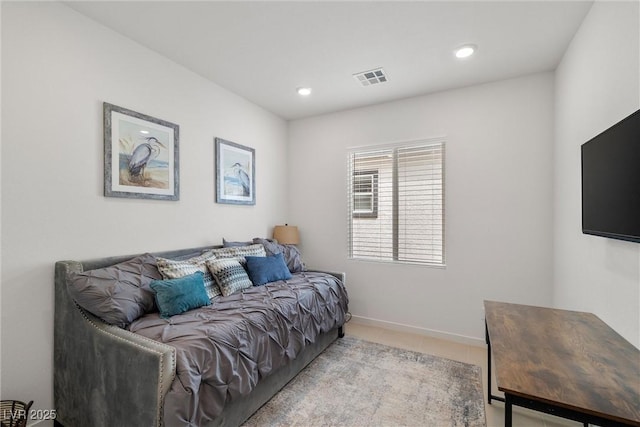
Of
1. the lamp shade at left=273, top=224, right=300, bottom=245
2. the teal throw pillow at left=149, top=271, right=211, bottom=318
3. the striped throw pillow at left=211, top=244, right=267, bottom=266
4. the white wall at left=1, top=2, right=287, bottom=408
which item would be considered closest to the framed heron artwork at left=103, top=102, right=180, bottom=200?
the white wall at left=1, top=2, right=287, bottom=408

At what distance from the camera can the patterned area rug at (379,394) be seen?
194 cm

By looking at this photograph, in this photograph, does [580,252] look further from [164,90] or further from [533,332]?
[164,90]

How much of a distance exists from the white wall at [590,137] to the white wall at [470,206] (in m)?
0.17

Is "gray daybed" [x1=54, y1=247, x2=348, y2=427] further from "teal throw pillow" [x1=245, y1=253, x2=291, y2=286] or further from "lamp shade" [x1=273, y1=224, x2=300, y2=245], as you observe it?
"lamp shade" [x1=273, y1=224, x2=300, y2=245]

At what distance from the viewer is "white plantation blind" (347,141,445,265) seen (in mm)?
3338

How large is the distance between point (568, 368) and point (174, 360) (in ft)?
Answer: 5.72

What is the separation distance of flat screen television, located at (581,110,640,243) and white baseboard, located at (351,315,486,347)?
1808 millimetres

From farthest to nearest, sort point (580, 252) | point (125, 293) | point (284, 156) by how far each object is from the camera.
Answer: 1. point (284, 156)
2. point (580, 252)
3. point (125, 293)

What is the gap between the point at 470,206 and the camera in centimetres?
313

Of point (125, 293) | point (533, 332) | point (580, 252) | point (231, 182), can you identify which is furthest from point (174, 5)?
point (580, 252)

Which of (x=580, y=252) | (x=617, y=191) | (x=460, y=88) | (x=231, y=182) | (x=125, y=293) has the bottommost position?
(x=125, y=293)

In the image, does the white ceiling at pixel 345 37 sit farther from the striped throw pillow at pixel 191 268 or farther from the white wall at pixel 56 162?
the striped throw pillow at pixel 191 268

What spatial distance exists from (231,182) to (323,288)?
1.60 m

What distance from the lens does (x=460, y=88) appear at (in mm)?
3176
